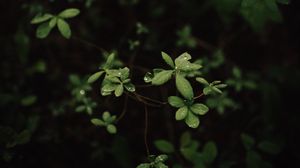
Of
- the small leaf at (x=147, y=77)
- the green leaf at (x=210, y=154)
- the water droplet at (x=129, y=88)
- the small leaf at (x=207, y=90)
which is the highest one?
the small leaf at (x=207, y=90)

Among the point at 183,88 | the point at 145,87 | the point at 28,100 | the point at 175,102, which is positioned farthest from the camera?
the point at 145,87

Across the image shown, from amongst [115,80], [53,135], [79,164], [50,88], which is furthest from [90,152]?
[115,80]

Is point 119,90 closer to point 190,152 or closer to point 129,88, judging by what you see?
point 129,88

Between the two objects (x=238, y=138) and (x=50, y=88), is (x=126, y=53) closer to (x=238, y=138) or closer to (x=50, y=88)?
(x=50, y=88)

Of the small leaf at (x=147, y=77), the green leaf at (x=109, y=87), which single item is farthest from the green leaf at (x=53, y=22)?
the small leaf at (x=147, y=77)

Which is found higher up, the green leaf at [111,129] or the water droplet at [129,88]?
the water droplet at [129,88]

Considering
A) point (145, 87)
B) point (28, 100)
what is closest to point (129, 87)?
point (145, 87)

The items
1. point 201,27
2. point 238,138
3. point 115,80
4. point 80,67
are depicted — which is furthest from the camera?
point 201,27

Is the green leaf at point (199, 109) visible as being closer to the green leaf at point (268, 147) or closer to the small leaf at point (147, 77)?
the small leaf at point (147, 77)
